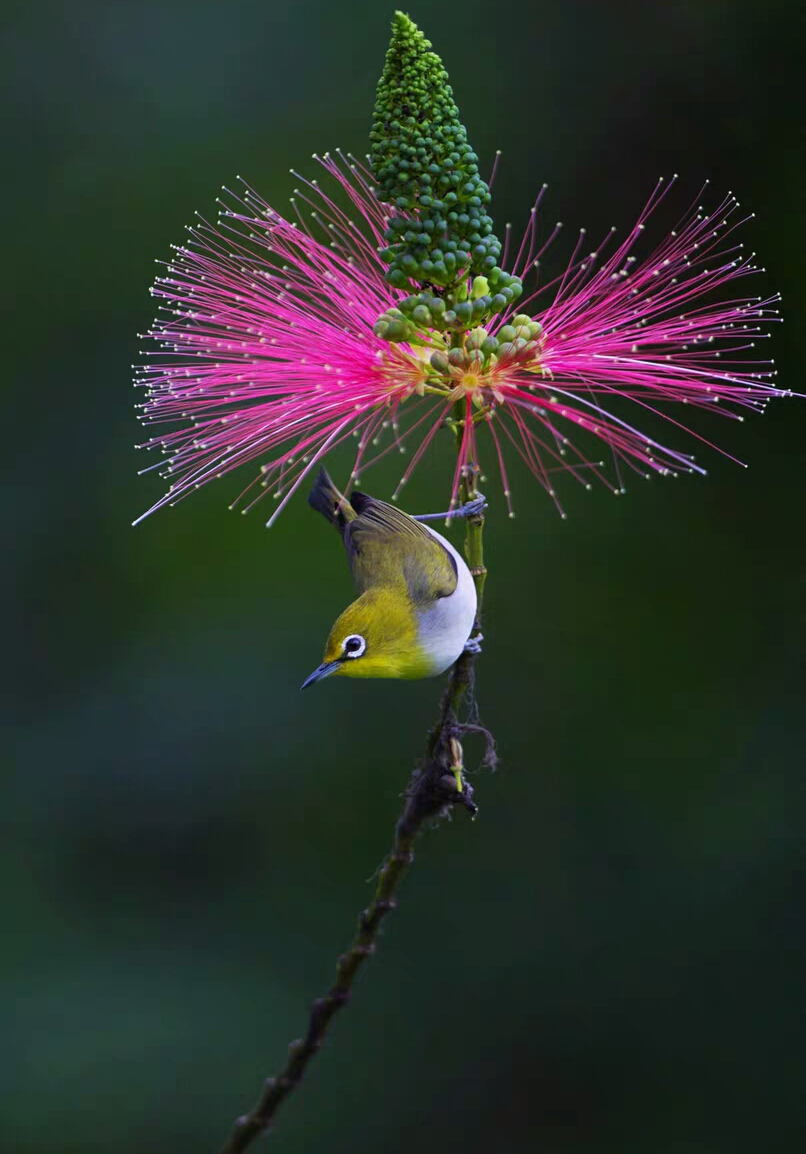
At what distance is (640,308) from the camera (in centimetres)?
81

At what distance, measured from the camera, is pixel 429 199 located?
685mm

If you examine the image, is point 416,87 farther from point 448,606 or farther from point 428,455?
point 428,455

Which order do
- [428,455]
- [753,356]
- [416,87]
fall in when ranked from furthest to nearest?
1. [753,356]
2. [428,455]
3. [416,87]

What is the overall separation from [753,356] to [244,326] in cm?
101

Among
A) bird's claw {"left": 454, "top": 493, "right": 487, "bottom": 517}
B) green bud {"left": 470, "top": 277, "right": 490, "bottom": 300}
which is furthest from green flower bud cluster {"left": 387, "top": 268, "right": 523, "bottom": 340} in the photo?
bird's claw {"left": 454, "top": 493, "right": 487, "bottom": 517}

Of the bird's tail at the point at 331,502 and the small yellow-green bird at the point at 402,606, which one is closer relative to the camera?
the small yellow-green bird at the point at 402,606

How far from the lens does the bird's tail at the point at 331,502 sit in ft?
2.67

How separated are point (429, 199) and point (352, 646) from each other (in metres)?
0.26

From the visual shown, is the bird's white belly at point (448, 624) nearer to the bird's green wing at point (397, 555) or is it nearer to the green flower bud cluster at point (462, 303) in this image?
the bird's green wing at point (397, 555)

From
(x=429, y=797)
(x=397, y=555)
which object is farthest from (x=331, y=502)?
(x=429, y=797)

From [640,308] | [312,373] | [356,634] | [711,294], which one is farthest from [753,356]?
[356,634]

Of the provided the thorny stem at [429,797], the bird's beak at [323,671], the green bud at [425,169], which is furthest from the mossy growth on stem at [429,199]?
the bird's beak at [323,671]

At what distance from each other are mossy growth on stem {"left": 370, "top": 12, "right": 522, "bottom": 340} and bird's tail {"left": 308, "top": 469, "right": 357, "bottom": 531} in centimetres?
14

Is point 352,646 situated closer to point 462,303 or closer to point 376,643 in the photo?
point 376,643
